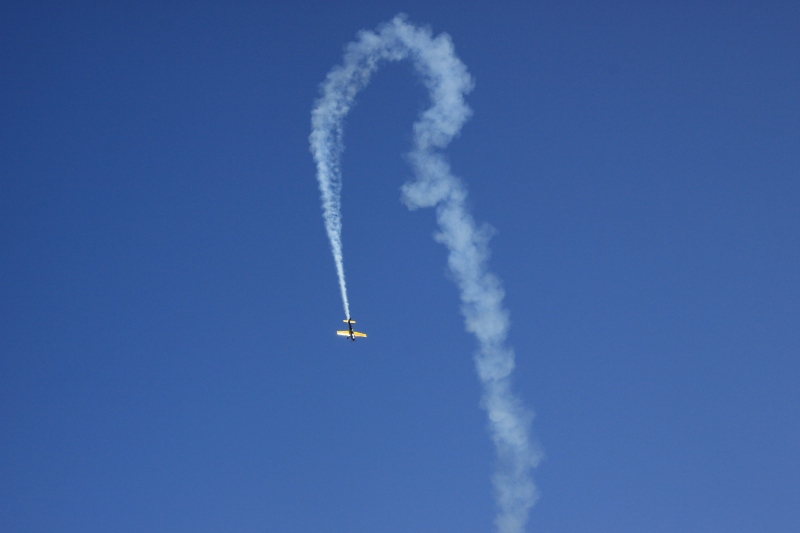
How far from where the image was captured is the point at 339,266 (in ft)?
516

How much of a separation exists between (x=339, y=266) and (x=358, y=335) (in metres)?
8.27

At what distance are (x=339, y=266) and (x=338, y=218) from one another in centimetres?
323

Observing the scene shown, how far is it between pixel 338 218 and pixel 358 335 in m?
10.3

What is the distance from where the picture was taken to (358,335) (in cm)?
16388

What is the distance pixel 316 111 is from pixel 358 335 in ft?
55.0

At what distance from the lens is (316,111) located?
15738 centimetres
